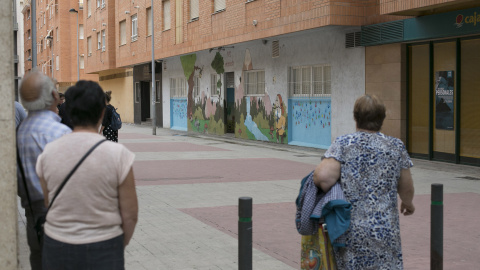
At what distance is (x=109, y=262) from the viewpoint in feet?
10.3

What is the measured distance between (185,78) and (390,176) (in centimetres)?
2763

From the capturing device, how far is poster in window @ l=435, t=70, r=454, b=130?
14953 mm

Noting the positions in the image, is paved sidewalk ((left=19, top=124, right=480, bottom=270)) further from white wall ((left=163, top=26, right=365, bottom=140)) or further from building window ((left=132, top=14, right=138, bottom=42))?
building window ((left=132, top=14, right=138, bottom=42))

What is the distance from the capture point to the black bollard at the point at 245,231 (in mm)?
4195

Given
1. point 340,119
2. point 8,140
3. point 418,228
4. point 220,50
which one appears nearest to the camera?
point 8,140

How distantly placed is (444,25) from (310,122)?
6.51 metres

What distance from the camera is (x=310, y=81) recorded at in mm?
20219

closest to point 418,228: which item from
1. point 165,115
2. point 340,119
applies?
point 340,119

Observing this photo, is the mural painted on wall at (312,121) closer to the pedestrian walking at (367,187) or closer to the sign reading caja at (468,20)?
the sign reading caja at (468,20)

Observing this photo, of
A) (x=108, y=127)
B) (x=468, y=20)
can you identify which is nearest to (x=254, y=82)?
(x=468, y=20)

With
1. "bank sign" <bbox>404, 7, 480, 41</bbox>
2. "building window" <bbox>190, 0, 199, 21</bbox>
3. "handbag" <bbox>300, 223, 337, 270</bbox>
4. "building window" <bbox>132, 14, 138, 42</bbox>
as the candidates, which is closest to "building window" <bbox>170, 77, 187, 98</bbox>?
"building window" <bbox>132, 14, 138, 42</bbox>

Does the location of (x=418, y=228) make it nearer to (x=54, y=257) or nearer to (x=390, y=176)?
(x=390, y=176)

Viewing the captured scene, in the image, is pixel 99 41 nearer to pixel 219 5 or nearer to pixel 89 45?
pixel 89 45

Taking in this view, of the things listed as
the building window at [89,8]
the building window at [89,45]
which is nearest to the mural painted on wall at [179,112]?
the building window at [89,45]
